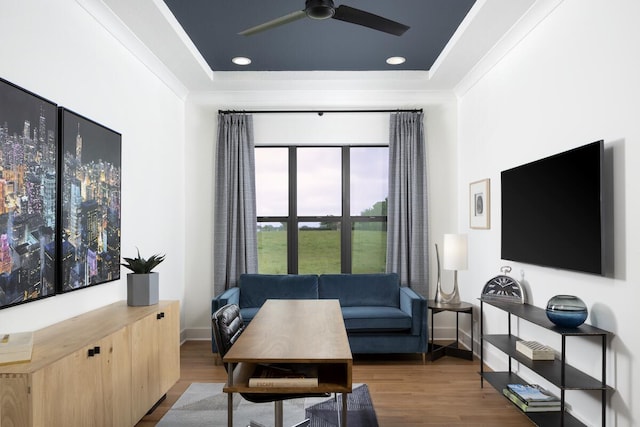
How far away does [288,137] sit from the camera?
19.0ft

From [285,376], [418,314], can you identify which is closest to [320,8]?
[285,376]

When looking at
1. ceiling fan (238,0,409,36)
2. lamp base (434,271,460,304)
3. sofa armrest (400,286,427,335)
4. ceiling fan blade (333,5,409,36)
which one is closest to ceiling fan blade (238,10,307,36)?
ceiling fan (238,0,409,36)

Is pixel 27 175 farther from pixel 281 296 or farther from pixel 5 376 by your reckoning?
pixel 281 296

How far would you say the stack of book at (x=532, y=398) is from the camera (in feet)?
10.2

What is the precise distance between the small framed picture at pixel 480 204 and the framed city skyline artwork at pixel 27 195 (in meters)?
3.60

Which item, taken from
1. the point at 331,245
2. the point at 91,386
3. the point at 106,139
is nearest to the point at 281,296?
the point at 331,245

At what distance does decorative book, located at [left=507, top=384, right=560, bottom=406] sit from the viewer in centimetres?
312

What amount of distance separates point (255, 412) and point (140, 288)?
120 centimetres

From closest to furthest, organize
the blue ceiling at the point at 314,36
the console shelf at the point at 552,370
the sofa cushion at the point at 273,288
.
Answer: the console shelf at the point at 552,370
the blue ceiling at the point at 314,36
the sofa cushion at the point at 273,288

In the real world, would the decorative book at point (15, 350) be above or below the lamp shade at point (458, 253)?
below

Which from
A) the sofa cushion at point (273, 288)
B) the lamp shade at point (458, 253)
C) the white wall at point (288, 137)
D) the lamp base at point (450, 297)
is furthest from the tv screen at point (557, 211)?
→ the sofa cushion at point (273, 288)

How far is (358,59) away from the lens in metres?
4.84

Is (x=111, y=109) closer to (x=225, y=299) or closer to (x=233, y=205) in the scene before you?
(x=225, y=299)

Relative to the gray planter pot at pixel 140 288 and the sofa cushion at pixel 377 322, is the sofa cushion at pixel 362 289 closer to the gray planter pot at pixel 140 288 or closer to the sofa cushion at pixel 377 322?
the sofa cushion at pixel 377 322
